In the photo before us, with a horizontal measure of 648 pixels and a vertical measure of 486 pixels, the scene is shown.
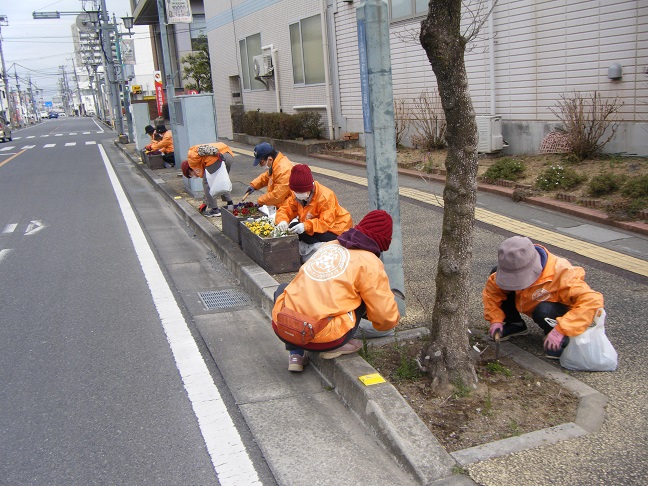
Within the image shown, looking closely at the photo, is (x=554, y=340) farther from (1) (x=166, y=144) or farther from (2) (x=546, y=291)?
(1) (x=166, y=144)

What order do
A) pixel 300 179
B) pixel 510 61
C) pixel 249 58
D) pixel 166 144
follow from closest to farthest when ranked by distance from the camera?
pixel 300 179 → pixel 510 61 → pixel 166 144 → pixel 249 58

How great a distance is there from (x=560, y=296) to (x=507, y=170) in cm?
640

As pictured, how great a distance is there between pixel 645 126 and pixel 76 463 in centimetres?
899

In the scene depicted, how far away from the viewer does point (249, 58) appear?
25.0 m

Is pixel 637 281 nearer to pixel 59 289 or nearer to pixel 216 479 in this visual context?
pixel 216 479

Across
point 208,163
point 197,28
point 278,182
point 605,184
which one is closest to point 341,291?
point 278,182

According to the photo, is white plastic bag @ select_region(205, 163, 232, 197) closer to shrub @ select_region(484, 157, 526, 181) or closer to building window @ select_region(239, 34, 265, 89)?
shrub @ select_region(484, 157, 526, 181)

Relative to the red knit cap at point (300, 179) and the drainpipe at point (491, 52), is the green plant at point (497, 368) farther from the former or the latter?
the drainpipe at point (491, 52)

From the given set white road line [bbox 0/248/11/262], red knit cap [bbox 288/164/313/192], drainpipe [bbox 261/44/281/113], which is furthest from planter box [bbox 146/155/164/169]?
red knit cap [bbox 288/164/313/192]

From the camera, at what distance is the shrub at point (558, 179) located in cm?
912

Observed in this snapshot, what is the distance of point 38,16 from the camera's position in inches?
1395

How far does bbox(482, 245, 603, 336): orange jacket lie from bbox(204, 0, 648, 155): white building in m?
2.95

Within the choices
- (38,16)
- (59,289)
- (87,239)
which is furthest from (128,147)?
(59,289)

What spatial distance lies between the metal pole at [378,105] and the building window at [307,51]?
1447 centimetres
